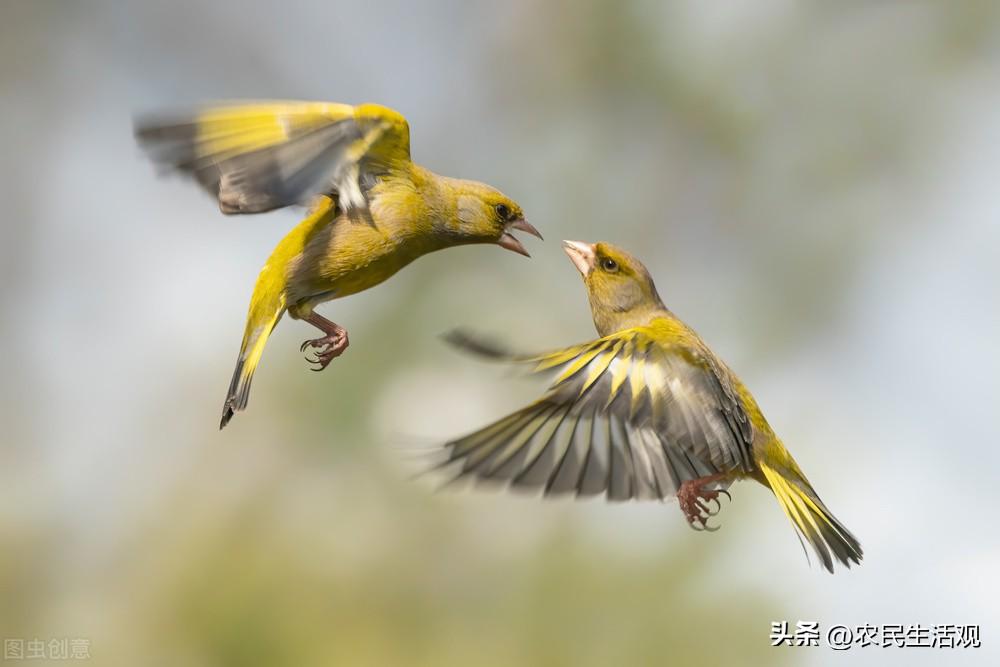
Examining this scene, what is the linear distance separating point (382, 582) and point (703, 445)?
5029mm

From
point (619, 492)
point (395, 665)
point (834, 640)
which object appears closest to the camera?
point (619, 492)

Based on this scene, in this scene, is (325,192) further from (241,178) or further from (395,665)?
(395,665)

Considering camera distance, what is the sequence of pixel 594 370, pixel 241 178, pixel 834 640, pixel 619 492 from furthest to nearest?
pixel 834 640, pixel 619 492, pixel 594 370, pixel 241 178

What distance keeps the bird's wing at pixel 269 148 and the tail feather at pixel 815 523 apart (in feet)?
5.07

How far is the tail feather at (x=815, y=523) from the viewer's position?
10.1 ft

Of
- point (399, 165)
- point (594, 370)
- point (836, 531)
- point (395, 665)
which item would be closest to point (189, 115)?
point (399, 165)

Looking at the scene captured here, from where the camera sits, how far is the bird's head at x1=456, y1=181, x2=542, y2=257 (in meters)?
2.95

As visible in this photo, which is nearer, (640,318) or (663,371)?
(663,371)

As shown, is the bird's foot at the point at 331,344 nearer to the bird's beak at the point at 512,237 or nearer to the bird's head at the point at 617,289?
the bird's beak at the point at 512,237

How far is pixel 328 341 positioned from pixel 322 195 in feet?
1.48

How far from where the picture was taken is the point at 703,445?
9.14 ft

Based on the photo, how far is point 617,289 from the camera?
3.34 m

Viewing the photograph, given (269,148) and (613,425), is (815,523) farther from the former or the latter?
(269,148)

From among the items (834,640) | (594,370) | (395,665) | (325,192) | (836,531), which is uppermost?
(325,192)
